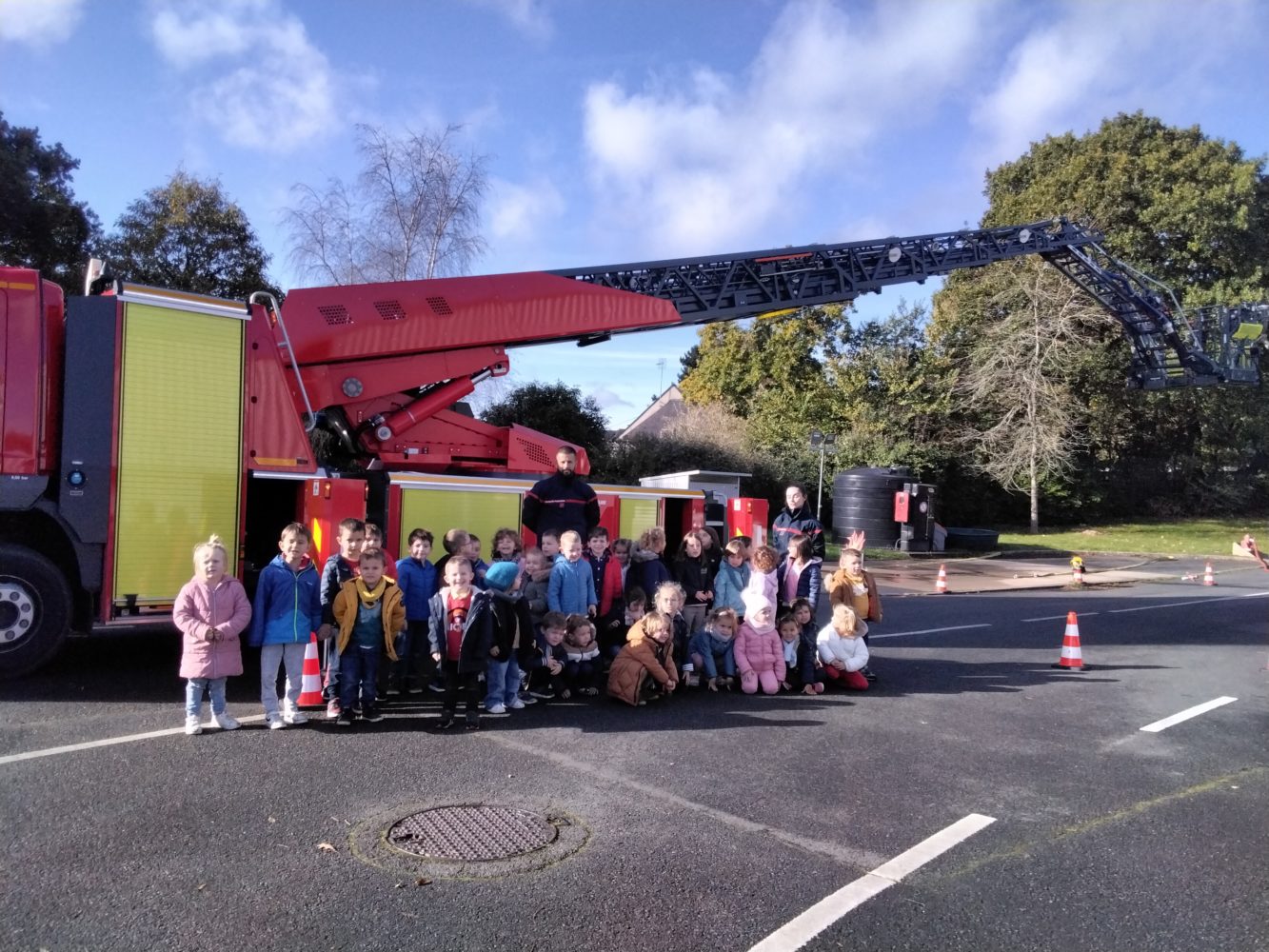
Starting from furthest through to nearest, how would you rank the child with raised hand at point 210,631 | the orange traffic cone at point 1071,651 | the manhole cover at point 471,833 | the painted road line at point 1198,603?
the painted road line at point 1198,603
the orange traffic cone at point 1071,651
the child with raised hand at point 210,631
the manhole cover at point 471,833

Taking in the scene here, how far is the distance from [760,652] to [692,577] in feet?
3.58

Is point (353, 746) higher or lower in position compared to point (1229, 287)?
lower

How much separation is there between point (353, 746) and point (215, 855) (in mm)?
1748

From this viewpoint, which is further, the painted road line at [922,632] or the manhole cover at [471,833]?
the painted road line at [922,632]

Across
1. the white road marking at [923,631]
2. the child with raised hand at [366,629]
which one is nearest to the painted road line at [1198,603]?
the white road marking at [923,631]

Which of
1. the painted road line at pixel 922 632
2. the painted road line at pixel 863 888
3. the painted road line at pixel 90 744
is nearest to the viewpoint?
the painted road line at pixel 863 888

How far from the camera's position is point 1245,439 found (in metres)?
39.4

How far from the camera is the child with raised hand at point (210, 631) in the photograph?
5914mm

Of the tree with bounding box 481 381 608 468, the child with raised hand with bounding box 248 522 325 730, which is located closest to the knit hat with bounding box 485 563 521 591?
the child with raised hand with bounding box 248 522 325 730

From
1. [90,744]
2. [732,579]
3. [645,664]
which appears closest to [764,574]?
[732,579]

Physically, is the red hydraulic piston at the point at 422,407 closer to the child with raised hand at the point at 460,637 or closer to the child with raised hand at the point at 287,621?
the child with raised hand at the point at 287,621

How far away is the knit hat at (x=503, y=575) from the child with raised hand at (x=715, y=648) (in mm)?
1728

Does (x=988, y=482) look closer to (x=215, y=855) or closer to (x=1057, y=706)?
(x=1057, y=706)

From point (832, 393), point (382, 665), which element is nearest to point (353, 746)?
point (382, 665)
